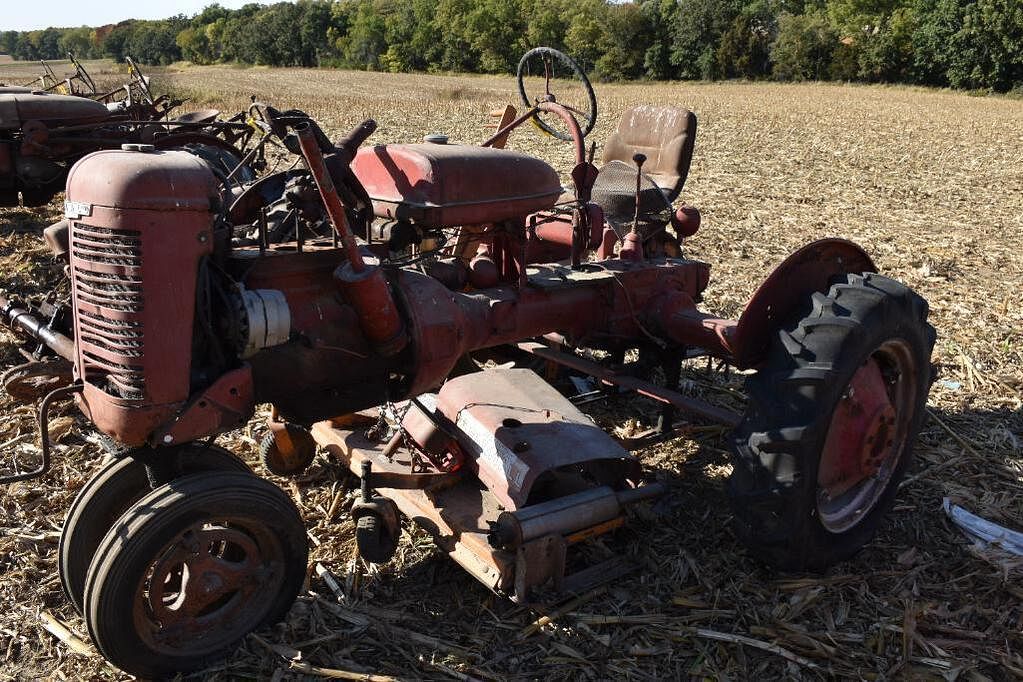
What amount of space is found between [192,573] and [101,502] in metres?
0.46

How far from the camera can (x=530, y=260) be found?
16.6 ft

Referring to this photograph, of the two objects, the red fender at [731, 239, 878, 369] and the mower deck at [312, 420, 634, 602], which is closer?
the mower deck at [312, 420, 634, 602]

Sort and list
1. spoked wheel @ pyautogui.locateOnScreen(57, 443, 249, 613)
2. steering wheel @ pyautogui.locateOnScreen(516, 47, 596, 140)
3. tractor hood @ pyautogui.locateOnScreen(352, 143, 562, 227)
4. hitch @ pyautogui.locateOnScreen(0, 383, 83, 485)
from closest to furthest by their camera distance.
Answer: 1. hitch @ pyautogui.locateOnScreen(0, 383, 83, 485)
2. spoked wheel @ pyautogui.locateOnScreen(57, 443, 249, 613)
3. tractor hood @ pyautogui.locateOnScreen(352, 143, 562, 227)
4. steering wheel @ pyautogui.locateOnScreen(516, 47, 596, 140)

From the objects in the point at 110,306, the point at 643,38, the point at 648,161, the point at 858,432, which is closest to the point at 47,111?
the point at 648,161

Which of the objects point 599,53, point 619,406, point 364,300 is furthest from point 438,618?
point 599,53

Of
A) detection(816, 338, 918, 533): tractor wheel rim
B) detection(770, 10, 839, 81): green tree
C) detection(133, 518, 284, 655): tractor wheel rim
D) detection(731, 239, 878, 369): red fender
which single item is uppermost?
detection(770, 10, 839, 81): green tree

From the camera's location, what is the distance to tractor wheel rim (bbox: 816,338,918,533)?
3.48 metres

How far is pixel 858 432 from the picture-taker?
11.6ft

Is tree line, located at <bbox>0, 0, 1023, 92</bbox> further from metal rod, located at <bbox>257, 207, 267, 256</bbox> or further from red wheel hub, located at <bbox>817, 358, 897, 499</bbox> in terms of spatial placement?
red wheel hub, located at <bbox>817, 358, 897, 499</bbox>

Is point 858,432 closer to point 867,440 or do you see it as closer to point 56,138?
point 867,440

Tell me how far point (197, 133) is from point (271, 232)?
5766 millimetres

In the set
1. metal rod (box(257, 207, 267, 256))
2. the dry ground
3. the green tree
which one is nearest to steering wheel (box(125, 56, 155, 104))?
the dry ground

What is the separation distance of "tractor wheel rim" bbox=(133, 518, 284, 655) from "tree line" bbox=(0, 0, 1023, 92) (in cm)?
3312

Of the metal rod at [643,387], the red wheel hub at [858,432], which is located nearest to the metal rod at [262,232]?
the metal rod at [643,387]
